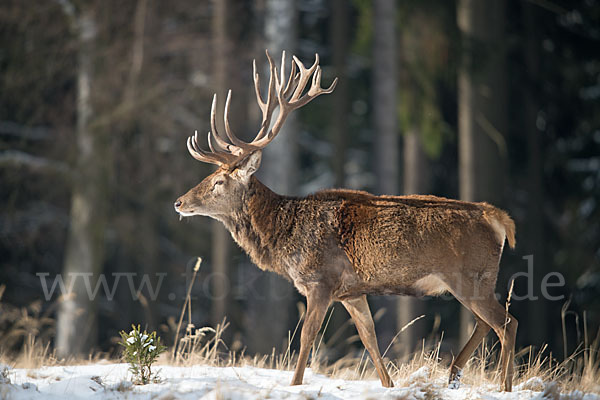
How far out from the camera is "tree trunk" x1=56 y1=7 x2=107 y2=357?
532 inches

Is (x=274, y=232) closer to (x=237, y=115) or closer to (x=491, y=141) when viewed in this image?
(x=491, y=141)

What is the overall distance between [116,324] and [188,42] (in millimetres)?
9662

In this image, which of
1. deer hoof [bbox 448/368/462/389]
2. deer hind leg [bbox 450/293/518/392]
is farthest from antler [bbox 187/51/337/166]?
deer hoof [bbox 448/368/462/389]

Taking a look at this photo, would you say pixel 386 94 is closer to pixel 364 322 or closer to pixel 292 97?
pixel 292 97

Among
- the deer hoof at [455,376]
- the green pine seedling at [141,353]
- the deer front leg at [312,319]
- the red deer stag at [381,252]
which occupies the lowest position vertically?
the deer hoof at [455,376]

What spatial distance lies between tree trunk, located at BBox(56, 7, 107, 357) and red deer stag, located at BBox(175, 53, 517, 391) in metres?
7.91

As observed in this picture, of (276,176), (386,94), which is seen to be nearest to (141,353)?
(276,176)

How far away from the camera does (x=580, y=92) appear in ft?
56.4

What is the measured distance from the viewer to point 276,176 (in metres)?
13.0

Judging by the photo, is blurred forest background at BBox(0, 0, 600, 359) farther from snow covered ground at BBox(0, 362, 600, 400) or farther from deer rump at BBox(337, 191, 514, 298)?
snow covered ground at BBox(0, 362, 600, 400)

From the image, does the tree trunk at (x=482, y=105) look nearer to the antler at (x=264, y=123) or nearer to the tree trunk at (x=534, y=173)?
the tree trunk at (x=534, y=173)

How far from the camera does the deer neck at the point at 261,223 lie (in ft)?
20.7

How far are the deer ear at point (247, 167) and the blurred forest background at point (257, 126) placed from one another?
5745 millimetres

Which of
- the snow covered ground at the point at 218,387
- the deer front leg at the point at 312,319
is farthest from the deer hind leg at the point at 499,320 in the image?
the deer front leg at the point at 312,319
